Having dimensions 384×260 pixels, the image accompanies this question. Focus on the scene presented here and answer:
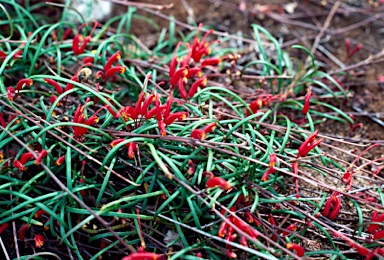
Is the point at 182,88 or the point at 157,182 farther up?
the point at 182,88

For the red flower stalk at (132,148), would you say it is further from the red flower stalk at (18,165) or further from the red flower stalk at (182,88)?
the red flower stalk at (18,165)

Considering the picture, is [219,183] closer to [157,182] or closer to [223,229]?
[223,229]

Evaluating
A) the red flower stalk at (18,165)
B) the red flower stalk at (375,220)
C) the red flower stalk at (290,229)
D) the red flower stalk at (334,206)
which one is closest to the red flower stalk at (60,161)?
the red flower stalk at (18,165)

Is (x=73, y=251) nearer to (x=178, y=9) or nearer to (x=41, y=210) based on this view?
(x=41, y=210)

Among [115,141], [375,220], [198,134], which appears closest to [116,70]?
[115,141]

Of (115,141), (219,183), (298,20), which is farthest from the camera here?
(298,20)

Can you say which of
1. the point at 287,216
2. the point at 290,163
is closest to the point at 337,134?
the point at 290,163

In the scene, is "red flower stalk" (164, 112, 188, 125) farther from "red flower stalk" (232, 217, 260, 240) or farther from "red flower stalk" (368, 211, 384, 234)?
"red flower stalk" (368, 211, 384, 234)
